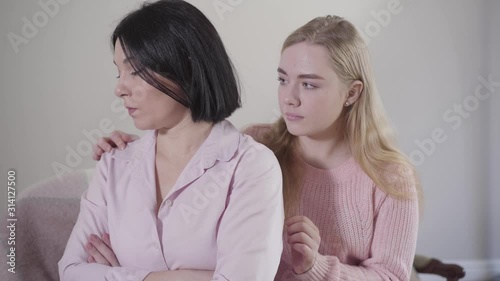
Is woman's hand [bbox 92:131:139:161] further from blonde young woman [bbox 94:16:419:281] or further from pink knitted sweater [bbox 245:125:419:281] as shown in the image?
pink knitted sweater [bbox 245:125:419:281]

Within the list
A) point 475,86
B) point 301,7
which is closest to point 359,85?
point 301,7

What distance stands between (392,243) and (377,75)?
117 centimetres

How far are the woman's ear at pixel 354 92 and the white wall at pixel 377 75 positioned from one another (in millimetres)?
532

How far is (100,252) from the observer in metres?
1.05

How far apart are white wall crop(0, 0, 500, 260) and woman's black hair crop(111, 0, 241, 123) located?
0.51 m

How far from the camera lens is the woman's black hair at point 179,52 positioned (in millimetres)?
954

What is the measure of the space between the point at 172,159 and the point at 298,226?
0.78 feet

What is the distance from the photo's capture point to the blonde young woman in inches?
48.1

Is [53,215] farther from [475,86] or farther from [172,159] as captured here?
[475,86]

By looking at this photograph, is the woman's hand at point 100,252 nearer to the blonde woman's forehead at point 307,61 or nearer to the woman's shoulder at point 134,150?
the woman's shoulder at point 134,150

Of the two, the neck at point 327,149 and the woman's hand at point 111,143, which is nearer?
the woman's hand at point 111,143

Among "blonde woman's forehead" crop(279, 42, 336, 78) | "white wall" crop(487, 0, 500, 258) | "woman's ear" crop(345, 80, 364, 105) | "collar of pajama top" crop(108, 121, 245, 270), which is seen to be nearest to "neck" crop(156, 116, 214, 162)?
"collar of pajama top" crop(108, 121, 245, 270)

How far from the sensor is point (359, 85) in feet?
4.29

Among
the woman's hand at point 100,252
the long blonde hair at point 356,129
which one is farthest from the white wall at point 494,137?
the woman's hand at point 100,252
